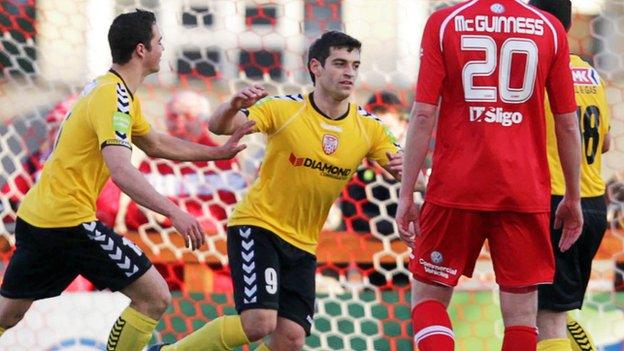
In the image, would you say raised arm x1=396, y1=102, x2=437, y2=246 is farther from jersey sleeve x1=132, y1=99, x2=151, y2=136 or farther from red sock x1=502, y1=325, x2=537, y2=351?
jersey sleeve x1=132, y1=99, x2=151, y2=136

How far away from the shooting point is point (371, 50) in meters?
8.35

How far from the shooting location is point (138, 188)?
567 cm

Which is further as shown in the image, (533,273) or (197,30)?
(197,30)

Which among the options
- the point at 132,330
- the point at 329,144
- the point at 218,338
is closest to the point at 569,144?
the point at 329,144

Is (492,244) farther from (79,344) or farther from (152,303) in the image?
(79,344)

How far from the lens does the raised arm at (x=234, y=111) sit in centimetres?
578

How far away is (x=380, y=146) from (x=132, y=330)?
148cm

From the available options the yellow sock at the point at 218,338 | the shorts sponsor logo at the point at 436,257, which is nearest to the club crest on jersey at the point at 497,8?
the shorts sponsor logo at the point at 436,257

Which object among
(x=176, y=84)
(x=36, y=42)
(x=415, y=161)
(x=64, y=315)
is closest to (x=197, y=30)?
(x=176, y=84)

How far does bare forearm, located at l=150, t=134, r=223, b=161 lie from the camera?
20.6ft

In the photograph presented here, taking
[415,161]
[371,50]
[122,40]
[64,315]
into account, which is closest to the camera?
[415,161]

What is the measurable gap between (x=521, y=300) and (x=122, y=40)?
2.19 metres

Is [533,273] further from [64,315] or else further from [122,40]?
[64,315]

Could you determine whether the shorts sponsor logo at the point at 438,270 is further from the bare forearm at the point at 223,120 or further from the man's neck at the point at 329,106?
the man's neck at the point at 329,106
